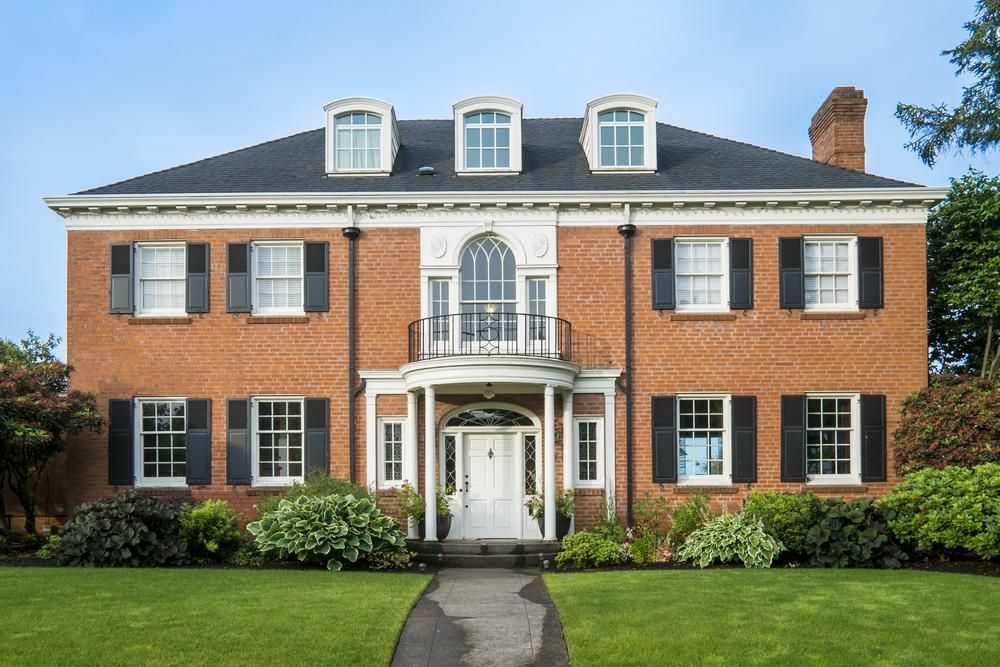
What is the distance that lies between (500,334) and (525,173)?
373 cm

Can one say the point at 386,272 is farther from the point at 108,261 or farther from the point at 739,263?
the point at 739,263

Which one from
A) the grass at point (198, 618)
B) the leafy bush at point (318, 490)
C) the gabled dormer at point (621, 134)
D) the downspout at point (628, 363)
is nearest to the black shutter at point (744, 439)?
the downspout at point (628, 363)

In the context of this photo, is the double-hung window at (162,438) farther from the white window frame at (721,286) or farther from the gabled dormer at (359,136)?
the white window frame at (721,286)

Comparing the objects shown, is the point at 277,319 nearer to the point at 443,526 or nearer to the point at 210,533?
the point at 210,533

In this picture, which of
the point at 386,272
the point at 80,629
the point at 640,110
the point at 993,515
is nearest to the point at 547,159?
the point at 640,110

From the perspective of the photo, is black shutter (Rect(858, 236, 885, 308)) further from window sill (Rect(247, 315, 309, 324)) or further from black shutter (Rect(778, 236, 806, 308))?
window sill (Rect(247, 315, 309, 324))

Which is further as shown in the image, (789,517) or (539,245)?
(539,245)

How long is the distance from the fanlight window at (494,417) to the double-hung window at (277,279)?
157 inches

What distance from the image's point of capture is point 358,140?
19266mm

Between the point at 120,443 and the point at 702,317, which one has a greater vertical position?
the point at 702,317

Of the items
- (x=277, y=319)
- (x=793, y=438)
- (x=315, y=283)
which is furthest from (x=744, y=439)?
(x=277, y=319)

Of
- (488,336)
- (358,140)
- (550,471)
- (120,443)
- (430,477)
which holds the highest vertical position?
(358,140)

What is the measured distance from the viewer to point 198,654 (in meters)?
8.78

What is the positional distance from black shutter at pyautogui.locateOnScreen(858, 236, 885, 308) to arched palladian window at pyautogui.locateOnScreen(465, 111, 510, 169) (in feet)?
24.1
